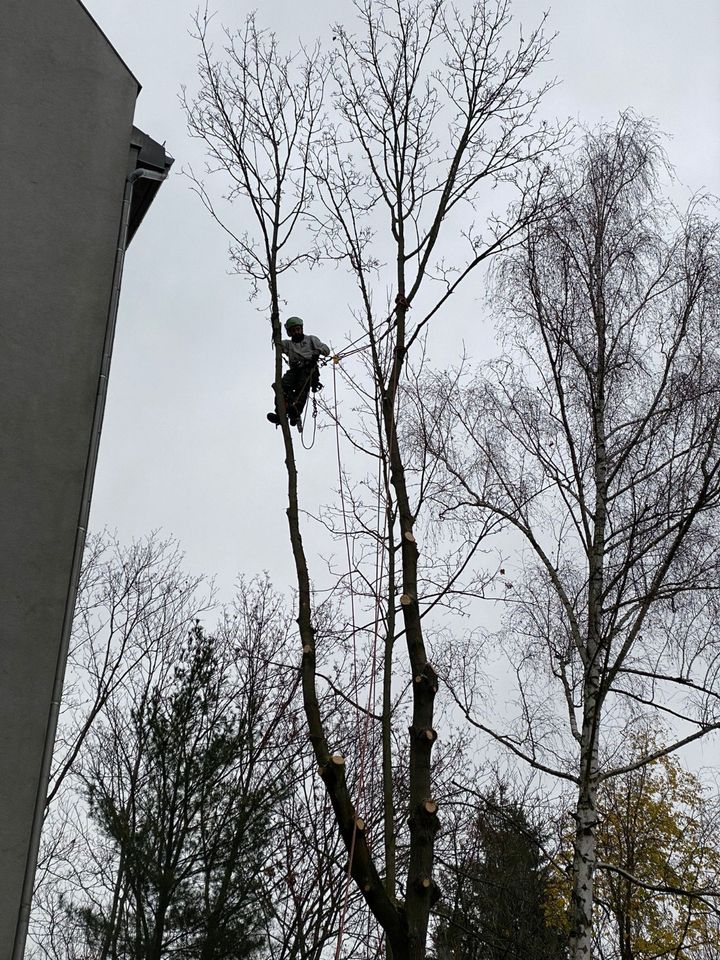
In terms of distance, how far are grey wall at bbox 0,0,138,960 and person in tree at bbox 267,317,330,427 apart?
1.40 meters

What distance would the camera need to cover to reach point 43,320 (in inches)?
251

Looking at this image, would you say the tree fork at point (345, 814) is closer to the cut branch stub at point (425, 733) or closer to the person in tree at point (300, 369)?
the cut branch stub at point (425, 733)

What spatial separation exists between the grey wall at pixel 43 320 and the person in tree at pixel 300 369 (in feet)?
4.59

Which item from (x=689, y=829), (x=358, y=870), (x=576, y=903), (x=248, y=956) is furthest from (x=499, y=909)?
(x=358, y=870)

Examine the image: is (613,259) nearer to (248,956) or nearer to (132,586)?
(248,956)

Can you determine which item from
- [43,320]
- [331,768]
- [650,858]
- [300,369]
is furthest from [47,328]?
[650,858]

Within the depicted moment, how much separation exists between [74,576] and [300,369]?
7.68ft

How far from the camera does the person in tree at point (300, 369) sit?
23.6ft

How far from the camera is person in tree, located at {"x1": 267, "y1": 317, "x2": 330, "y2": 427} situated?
719 centimetres

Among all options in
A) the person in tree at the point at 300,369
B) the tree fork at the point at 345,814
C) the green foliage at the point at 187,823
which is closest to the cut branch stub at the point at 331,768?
the tree fork at the point at 345,814

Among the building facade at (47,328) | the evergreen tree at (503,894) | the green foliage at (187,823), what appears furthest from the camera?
the evergreen tree at (503,894)

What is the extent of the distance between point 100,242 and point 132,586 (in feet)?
36.2

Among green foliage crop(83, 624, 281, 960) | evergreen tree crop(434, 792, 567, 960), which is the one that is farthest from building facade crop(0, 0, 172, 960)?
evergreen tree crop(434, 792, 567, 960)

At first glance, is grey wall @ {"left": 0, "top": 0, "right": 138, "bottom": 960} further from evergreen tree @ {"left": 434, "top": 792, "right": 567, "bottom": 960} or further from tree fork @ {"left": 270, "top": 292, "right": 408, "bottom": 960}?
evergreen tree @ {"left": 434, "top": 792, "right": 567, "bottom": 960}
